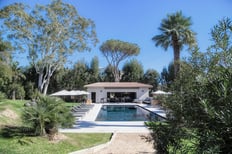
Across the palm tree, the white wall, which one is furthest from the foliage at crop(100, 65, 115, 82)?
the palm tree

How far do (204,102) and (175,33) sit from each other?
54.0ft

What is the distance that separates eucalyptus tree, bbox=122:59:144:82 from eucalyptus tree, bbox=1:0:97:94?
65.8ft

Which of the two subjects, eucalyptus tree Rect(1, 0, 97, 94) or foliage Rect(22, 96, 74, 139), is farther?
eucalyptus tree Rect(1, 0, 97, 94)

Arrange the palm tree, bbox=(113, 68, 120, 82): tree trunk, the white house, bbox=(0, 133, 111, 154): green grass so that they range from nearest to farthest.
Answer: bbox=(0, 133, 111, 154): green grass → the palm tree → the white house → bbox=(113, 68, 120, 82): tree trunk

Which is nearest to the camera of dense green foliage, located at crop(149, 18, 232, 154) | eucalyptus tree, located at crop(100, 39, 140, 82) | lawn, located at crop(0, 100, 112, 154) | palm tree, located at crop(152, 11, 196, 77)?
dense green foliage, located at crop(149, 18, 232, 154)

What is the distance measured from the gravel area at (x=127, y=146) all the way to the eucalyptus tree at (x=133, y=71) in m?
36.0

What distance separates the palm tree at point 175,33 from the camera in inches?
716

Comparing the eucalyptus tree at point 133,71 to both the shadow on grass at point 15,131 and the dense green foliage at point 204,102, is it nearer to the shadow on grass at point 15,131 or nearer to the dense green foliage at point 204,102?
the shadow on grass at point 15,131

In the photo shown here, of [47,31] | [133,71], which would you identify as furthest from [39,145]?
[133,71]

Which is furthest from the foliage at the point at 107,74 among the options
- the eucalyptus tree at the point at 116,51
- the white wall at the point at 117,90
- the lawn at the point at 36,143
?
the lawn at the point at 36,143

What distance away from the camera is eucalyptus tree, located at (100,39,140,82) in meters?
47.6

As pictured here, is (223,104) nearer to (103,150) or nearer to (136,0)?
(136,0)

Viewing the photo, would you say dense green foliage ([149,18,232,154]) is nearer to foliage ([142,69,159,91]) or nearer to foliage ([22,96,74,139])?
foliage ([22,96,74,139])

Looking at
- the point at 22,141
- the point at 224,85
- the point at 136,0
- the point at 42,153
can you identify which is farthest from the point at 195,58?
the point at 22,141
